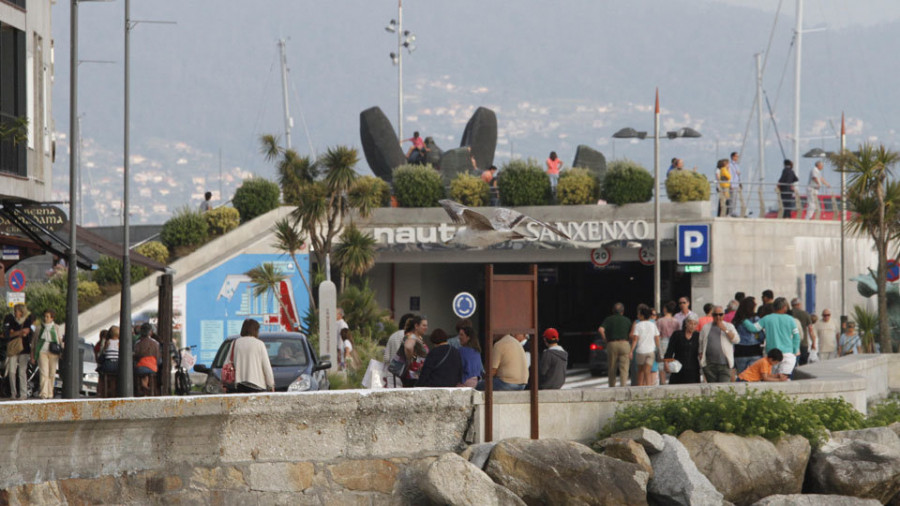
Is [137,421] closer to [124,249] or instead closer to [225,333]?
[124,249]

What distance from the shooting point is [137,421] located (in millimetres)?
8578

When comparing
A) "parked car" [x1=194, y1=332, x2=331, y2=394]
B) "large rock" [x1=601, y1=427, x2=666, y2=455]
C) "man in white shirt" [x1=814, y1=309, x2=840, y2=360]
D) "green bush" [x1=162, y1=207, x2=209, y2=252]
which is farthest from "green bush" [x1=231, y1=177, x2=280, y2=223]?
"large rock" [x1=601, y1=427, x2=666, y2=455]

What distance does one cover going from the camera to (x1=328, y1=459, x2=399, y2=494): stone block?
30.4 ft

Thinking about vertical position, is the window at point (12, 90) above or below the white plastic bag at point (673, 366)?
above

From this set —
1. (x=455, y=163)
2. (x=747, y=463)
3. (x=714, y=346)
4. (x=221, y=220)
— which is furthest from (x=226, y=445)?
(x=455, y=163)

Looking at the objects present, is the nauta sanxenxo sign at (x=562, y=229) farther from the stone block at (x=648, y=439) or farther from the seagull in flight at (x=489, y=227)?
the stone block at (x=648, y=439)

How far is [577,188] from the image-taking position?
35.7m

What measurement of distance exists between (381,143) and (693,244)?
39.6 feet

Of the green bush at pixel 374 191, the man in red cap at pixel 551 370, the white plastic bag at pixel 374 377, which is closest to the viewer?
the man in red cap at pixel 551 370

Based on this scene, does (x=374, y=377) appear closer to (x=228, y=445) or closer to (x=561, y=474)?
(x=561, y=474)

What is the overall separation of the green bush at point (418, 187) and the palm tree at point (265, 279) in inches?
174

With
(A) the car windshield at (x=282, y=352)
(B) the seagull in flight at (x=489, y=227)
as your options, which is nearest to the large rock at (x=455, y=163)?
(A) the car windshield at (x=282, y=352)

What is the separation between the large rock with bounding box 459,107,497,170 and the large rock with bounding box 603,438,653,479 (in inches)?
1220

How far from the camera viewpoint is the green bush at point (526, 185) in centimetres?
3612
